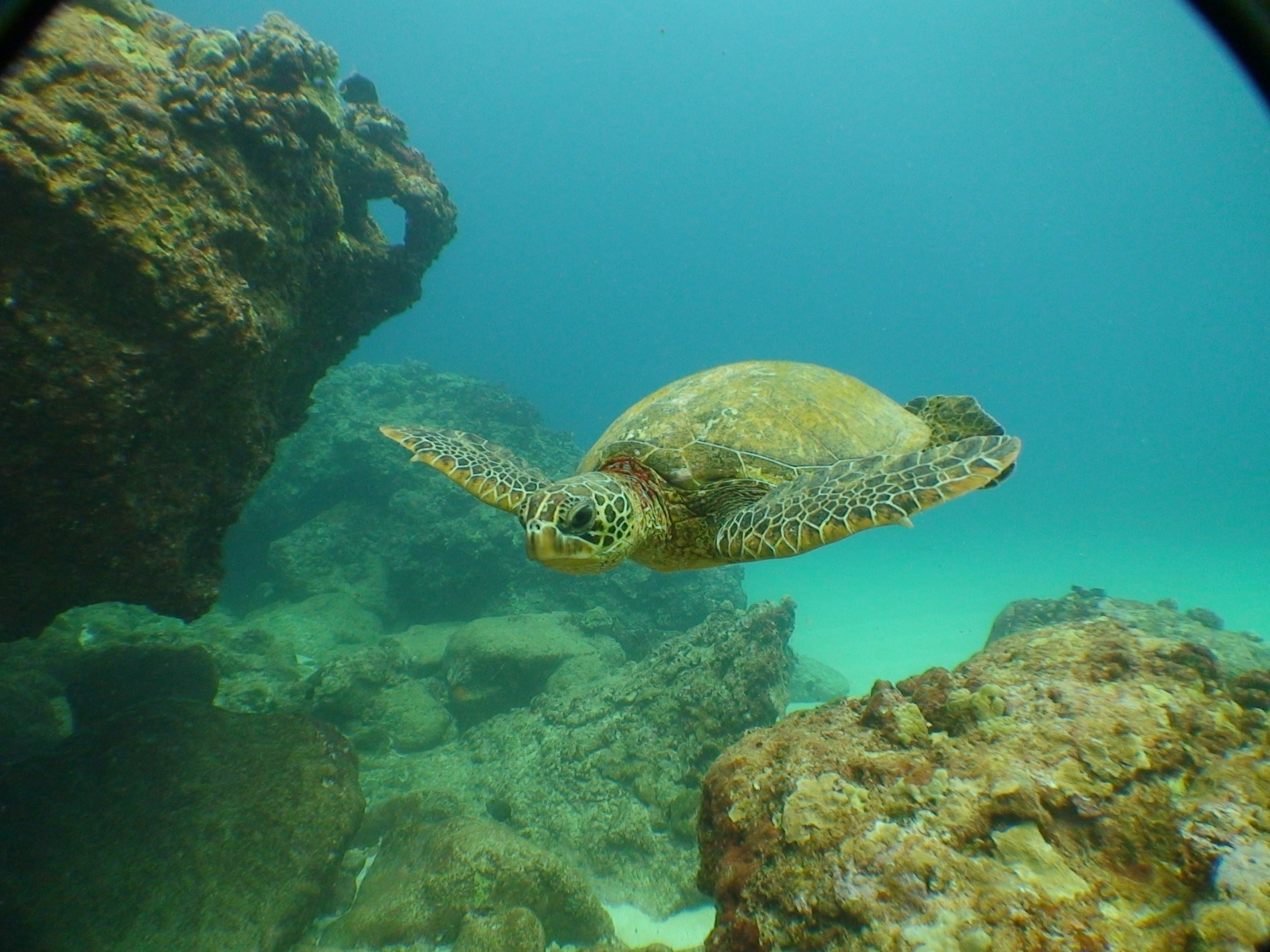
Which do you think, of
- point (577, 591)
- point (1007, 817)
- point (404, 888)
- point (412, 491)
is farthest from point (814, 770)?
point (412, 491)

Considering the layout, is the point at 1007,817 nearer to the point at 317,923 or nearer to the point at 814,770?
the point at 814,770

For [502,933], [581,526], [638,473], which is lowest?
[502,933]

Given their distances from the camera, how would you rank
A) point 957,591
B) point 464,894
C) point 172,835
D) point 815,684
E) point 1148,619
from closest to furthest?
point 172,835 → point 464,894 → point 1148,619 → point 815,684 → point 957,591

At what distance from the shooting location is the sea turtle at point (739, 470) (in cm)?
324

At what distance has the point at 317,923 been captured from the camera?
5.08 m

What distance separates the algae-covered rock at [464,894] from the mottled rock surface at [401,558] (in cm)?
709

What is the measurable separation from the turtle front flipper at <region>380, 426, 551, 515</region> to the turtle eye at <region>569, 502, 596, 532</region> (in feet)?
1.99

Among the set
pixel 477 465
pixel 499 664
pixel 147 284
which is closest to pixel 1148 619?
pixel 499 664

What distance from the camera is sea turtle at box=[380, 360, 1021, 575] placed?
3.24 meters

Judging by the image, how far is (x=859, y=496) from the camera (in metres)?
3.30

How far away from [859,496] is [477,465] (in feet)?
10.2

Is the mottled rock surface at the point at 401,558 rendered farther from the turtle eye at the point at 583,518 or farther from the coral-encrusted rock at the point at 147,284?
the turtle eye at the point at 583,518

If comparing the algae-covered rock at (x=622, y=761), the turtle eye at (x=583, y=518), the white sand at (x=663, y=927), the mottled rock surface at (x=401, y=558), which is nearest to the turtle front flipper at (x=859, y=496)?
the turtle eye at (x=583, y=518)

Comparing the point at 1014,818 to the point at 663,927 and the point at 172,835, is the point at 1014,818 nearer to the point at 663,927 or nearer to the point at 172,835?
the point at 663,927
